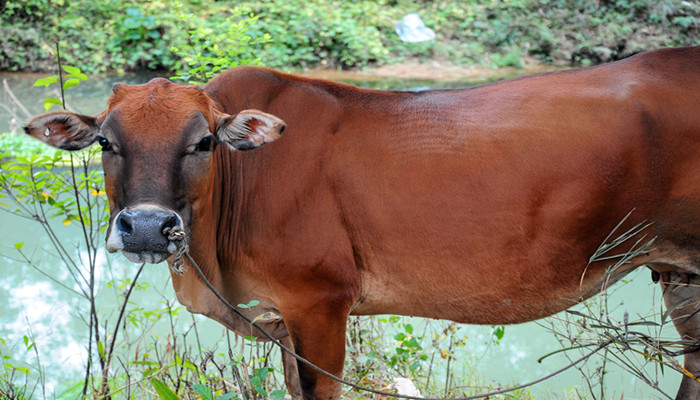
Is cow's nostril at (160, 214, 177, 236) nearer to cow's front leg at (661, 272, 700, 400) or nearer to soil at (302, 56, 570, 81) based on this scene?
cow's front leg at (661, 272, 700, 400)

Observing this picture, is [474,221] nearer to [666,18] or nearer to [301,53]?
[301,53]

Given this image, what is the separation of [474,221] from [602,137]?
0.76m

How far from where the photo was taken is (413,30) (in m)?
14.1

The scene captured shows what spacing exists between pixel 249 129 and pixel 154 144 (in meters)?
0.45

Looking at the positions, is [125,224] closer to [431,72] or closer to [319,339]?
[319,339]

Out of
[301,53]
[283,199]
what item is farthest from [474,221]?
[301,53]

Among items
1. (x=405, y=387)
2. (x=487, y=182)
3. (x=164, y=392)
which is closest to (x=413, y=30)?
(x=405, y=387)

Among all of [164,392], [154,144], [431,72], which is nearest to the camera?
[154,144]

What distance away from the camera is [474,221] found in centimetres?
364

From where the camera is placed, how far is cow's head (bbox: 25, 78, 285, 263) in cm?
307

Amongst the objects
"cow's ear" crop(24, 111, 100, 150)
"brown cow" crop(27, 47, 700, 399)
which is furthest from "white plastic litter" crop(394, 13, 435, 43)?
"cow's ear" crop(24, 111, 100, 150)

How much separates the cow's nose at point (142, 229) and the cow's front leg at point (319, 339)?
2.84 feet

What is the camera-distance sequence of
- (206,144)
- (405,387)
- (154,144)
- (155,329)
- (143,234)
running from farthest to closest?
(155,329) → (405,387) → (206,144) → (154,144) → (143,234)

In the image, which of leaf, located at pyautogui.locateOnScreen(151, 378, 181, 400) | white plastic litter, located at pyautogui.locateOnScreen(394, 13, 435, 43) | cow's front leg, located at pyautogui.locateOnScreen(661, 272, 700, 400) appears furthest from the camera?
white plastic litter, located at pyautogui.locateOnScreen(394, 13, 435, 43)
